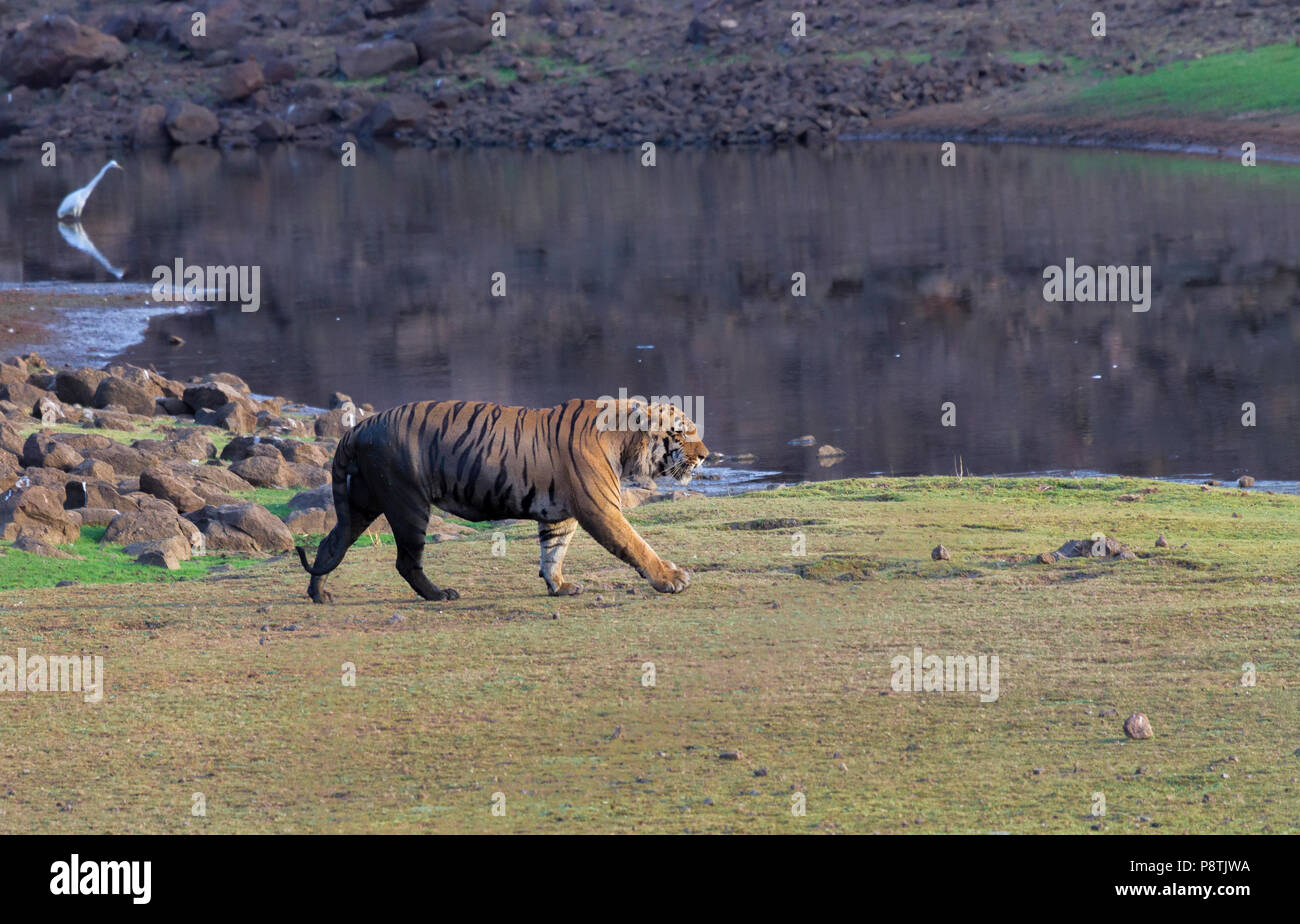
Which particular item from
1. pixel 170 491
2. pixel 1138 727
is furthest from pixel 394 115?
pixel 1138 727

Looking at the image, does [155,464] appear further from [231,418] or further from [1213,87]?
[1213,87]

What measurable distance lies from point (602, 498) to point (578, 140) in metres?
59.6

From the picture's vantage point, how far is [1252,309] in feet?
91.2

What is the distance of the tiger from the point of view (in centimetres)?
914

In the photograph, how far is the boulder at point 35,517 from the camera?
466 inches

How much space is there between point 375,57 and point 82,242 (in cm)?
3762

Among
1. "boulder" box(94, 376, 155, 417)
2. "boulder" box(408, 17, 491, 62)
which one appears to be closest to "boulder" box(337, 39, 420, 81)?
"boulder" box(408, 17, 491, 62)

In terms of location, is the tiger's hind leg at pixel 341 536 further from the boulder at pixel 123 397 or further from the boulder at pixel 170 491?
the boulder at pixel 123 397

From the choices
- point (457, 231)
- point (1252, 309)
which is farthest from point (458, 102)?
point (1252, 309)

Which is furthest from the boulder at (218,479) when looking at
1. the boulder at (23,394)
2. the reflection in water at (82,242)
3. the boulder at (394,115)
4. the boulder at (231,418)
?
the boulder at (394,115)

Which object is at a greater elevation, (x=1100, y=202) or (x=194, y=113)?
(x=194, y=113)

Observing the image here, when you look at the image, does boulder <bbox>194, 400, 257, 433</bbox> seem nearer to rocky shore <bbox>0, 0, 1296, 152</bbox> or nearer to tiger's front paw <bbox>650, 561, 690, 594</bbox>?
tiger's front paw <bbox>650, 561, 690, 594</bbox>

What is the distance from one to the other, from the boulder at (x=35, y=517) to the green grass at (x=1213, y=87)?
140ft

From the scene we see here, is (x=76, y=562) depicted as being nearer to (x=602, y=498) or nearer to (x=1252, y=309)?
(x=602, y=498)
